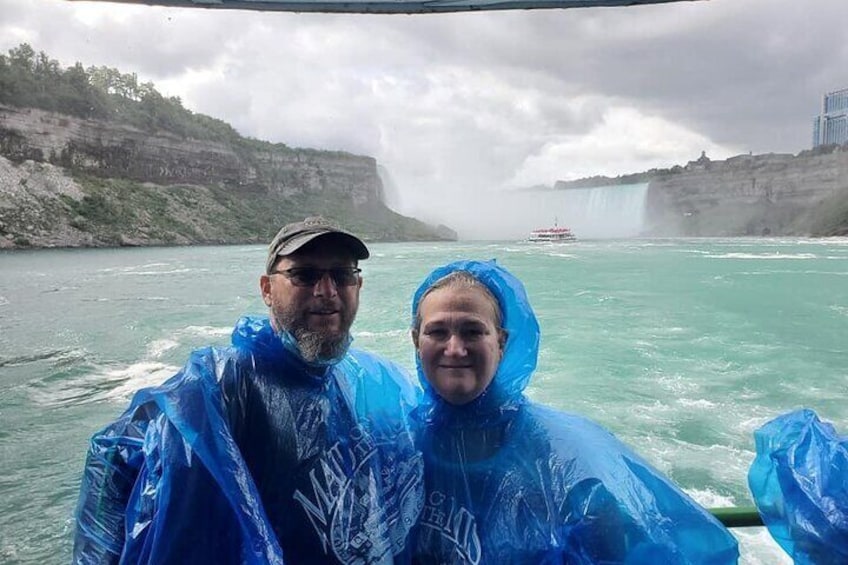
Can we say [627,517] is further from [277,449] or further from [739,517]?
[277,449]

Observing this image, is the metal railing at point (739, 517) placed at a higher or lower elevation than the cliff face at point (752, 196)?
lower

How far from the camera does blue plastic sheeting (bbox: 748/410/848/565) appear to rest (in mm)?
1452

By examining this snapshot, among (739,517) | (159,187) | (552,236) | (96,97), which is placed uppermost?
(96,97)

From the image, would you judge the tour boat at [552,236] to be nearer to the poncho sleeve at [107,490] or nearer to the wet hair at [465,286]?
the wet hair at [465,286]

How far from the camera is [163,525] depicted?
1.12 meters

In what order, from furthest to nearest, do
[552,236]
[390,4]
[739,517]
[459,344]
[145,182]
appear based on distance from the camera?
[145,182] < [552,236] < [390,4] < [739,517] < [459,344]

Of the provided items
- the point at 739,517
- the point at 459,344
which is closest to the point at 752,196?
the point at 739,517

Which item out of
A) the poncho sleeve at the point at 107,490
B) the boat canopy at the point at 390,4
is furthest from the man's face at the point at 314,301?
the boat canopy at the point at 390,4

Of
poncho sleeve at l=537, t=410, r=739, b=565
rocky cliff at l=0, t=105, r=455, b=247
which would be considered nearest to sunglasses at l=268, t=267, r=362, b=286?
poncho sleeve at l=537, t=410, r=739, b=565

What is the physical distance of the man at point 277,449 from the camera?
1156mm

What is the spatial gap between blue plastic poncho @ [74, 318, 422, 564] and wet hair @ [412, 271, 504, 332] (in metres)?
0.32

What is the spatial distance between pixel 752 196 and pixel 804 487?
103411 millimetres

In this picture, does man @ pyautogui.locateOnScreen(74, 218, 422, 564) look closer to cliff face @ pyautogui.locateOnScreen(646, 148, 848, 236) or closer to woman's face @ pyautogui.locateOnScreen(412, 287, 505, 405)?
woman's face @ pyautogui.locateOnScreen(412, 287, 505, 405)

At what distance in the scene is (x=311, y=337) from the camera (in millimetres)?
1496
